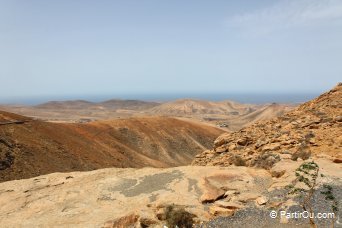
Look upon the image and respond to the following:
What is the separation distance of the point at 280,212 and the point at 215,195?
2.86m

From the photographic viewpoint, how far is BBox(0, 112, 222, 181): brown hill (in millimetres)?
30848

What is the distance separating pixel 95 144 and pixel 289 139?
2737 centimetres

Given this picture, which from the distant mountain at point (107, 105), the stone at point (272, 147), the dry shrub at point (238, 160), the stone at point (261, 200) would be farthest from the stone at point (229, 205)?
the distant mountain at point (107, 105)

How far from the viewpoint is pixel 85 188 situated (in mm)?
18078

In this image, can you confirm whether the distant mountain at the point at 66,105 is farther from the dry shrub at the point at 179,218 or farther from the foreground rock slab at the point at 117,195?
the dry shrub at the point at 179,218

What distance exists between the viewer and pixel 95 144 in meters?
42.7

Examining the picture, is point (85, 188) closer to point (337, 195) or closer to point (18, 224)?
point (18, 224)

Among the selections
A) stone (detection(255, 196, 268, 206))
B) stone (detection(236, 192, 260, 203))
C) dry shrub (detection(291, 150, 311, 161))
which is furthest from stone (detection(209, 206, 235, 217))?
dry shrub (detection(291, 150, 311, 161))

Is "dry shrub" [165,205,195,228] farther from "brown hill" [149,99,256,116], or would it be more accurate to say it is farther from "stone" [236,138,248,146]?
"brown hill" [149,99,256,116]

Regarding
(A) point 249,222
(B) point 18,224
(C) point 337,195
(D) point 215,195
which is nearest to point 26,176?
(B) point 18,224

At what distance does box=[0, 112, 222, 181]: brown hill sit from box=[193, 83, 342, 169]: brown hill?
1522 cm

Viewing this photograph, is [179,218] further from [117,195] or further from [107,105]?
[107,105]

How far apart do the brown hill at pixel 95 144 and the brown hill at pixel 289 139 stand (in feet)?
49.9

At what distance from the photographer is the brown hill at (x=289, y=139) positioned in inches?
724
